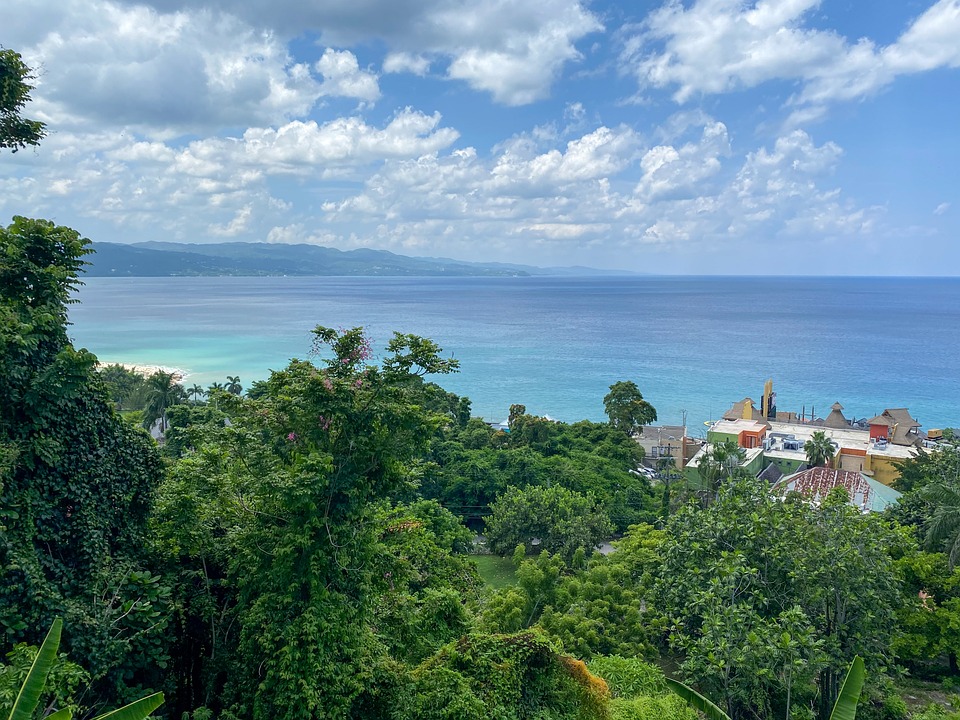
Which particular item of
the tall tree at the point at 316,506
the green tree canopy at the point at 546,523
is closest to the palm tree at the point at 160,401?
the green tree canopy at the point at 546,523

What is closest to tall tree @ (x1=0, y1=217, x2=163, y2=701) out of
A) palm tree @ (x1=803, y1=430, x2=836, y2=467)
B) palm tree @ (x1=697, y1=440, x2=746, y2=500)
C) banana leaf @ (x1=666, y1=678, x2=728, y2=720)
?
banana leaf @ (x1=666, y1=678, x2=728, y2=720)

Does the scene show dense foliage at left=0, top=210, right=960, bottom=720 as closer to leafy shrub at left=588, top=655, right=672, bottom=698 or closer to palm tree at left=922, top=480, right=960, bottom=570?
leafy shrub at left=588, top=655, right=672, bottom=698

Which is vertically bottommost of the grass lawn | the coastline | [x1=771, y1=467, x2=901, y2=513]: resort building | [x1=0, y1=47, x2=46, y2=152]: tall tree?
the coastline

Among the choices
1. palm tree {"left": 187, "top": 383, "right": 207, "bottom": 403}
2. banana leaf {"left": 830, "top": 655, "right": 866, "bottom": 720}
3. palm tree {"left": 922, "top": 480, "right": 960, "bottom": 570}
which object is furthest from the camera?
palm tree {"left": 187, "top": 383, "right": 207, "bottom": 403}

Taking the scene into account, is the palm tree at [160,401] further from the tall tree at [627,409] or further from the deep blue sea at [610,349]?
the tall tree at [627,409]

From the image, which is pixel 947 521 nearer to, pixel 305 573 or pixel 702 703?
pixel 702 703
